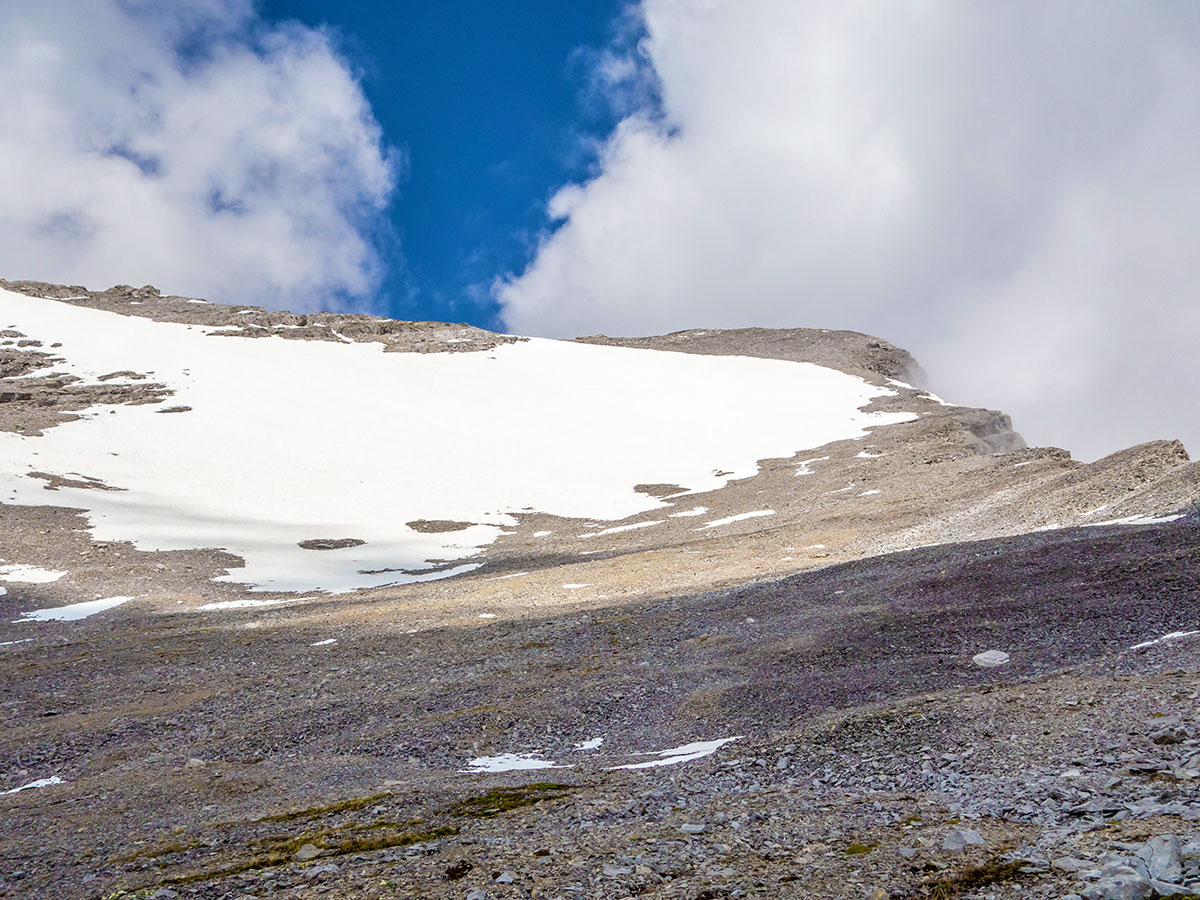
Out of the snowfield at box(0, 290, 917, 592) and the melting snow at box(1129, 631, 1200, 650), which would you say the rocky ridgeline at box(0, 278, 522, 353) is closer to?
the snowfield at box(0, 290, 917, 592)

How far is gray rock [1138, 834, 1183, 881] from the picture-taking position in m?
5.52

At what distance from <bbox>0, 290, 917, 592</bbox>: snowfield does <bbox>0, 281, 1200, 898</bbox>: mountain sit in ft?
2.05

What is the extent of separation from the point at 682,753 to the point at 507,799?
3305mm

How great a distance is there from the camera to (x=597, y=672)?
18344 millimetres

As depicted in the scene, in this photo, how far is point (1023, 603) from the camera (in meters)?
17.4

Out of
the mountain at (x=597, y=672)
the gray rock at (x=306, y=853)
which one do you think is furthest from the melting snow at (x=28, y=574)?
the gray rock at (x=306, y=853)

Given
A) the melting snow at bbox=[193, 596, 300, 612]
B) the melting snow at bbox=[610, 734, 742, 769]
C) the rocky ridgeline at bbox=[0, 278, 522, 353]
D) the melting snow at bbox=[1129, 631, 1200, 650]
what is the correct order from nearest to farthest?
the melting snow at bbox=[610, 734, 742, 769], the melting snow at bbox=[1129, 631, 1200, 650], the melting snow at bbox=[193, 596, 300, 612], the rocky ridgeline at bbox=[0, 278, 522, 353]

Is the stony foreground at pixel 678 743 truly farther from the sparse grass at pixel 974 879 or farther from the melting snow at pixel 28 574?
the melting snow at pixel 28 574

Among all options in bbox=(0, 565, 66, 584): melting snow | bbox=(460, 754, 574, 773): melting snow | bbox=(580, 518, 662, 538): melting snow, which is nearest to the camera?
bbox=(460, 754, 574, 773): melting snow

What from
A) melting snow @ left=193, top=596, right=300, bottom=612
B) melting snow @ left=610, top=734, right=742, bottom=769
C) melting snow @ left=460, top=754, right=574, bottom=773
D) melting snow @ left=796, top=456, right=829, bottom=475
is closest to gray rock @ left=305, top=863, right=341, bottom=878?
melting snow @ left=460, top=754, right=574, bottom=773

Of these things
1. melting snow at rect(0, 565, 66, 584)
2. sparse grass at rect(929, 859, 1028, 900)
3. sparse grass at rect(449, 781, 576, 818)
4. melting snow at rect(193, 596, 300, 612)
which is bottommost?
sparse grass at rect(449, 781, 576, 818)

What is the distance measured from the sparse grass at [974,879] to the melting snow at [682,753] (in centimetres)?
572

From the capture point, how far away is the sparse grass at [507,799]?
988cm

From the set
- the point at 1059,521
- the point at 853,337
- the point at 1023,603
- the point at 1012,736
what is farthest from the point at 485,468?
the point at 853,337
